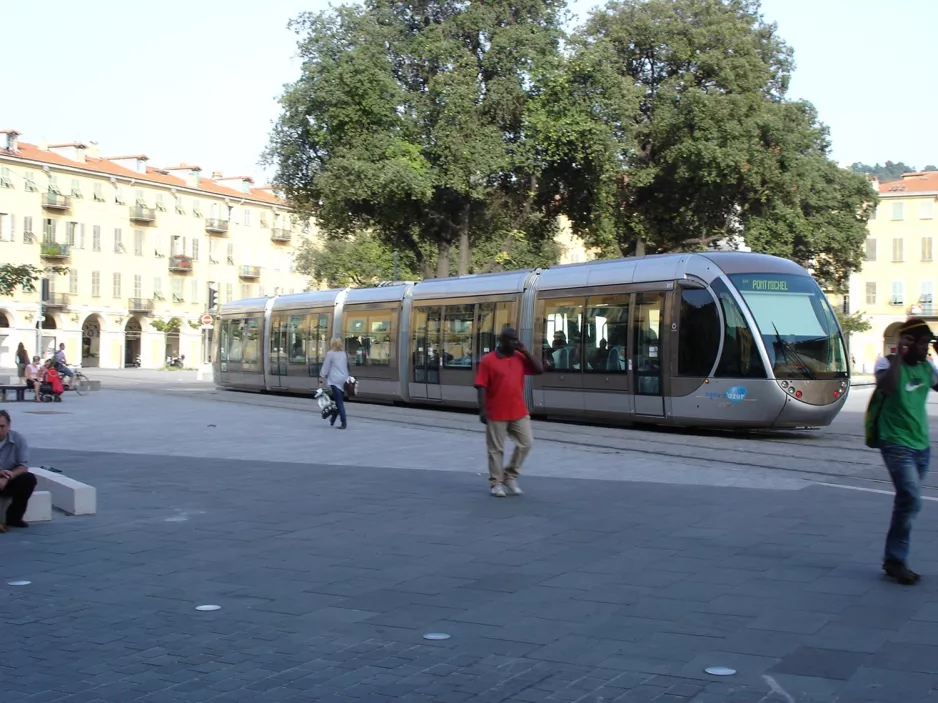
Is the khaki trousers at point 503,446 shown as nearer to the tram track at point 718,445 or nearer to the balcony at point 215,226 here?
the tram track at point 718,445

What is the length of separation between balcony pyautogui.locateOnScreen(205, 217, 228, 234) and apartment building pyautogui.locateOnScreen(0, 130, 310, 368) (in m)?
0.07

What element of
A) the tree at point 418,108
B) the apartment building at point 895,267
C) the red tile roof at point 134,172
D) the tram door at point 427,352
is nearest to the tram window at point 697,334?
the tram door at point 427,352

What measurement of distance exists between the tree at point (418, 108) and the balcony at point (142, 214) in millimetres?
46514

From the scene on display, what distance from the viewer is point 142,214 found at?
8006 centimetres

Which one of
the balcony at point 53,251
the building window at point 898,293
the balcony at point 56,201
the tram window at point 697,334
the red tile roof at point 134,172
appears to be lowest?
the tram window at point 697,334

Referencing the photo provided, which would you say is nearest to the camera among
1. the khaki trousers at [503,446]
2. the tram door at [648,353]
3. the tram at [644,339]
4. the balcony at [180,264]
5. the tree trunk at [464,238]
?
the khaki trousers at [503,446]

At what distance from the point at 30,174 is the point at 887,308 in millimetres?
59206

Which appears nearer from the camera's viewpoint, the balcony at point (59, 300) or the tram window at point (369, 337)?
the tram window at point (369, 337)

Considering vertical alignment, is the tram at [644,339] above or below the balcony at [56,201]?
below

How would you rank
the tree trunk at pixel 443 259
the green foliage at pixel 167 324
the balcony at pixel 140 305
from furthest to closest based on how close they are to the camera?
the green foliage at pixel 167 324 < the balcony at pixel 140 305 < the tree trunk at pixel 443 259

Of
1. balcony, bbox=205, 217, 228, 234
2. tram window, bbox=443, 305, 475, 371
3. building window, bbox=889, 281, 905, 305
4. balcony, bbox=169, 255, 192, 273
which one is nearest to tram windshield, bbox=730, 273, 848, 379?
tram window, bbox=443, 305, 475, 371

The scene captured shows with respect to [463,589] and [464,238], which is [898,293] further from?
[463,589]

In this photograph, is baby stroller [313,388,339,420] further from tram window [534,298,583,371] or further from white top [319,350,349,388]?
tram window [534,298,583,371]

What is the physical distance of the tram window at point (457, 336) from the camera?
2506cm
